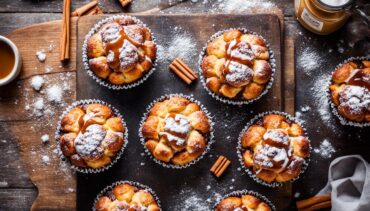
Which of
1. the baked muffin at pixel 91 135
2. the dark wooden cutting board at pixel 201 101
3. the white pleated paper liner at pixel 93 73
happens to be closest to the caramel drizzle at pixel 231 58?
the dark wooden cutting board at pixel 201 101

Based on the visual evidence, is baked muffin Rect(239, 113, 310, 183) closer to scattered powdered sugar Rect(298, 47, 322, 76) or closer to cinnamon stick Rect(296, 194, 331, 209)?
cinnamon stick Rect(296, 194, 331, 209)

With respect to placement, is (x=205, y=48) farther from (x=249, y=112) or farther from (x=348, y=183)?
(x=348, y=183)

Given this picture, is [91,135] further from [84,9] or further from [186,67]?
[84,9]

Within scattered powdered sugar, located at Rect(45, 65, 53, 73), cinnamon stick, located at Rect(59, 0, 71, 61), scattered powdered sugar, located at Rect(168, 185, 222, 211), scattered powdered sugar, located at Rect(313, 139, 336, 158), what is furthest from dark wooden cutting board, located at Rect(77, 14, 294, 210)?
scattered powdered sugar, located at Rect(313, 139, 336, 158)

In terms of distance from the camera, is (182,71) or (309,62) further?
(309,62)

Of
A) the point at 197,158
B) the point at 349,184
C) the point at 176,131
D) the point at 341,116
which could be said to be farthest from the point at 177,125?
the point at 349,184

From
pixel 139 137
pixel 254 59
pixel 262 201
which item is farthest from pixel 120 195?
pixel 254 59

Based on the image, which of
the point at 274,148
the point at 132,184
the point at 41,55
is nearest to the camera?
the point at 274,148
